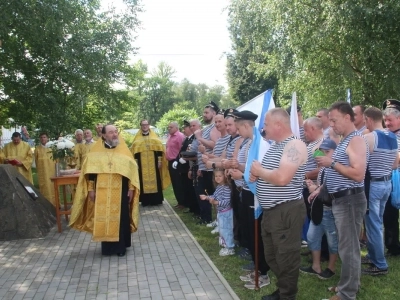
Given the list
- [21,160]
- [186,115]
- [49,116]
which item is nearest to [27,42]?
[49,116]

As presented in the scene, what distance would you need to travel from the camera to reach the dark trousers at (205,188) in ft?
26.6

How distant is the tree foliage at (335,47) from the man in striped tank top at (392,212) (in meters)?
10.1

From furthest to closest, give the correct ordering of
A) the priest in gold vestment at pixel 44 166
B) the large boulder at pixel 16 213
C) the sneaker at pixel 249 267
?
the priest in gold vestment at pixel 44 166
the large boulder at pixel 16 213
the sneaker at pixel 249 267

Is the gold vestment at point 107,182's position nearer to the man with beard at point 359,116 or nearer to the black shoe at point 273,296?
the black shoe at point 273,296

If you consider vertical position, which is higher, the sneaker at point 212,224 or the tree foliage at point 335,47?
the tree foliage at point 335,47

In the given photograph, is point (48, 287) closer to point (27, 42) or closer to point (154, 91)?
point (27, 42)

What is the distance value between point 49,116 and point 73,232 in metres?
5.32

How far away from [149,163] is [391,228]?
6.58 m

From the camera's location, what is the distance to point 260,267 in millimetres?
5207

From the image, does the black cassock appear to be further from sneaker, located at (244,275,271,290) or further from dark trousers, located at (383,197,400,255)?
dark trousers, located at (383,197,400,255)

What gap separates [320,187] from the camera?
4.62 m

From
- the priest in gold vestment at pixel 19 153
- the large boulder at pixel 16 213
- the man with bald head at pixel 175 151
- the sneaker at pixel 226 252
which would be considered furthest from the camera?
the priest in gold vestment at pixel 19 153

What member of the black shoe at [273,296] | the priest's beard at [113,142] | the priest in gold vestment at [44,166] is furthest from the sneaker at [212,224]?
the priest in gold vestment at [44,166]

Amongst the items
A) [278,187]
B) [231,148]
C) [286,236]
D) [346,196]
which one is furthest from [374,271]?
[231,148]
